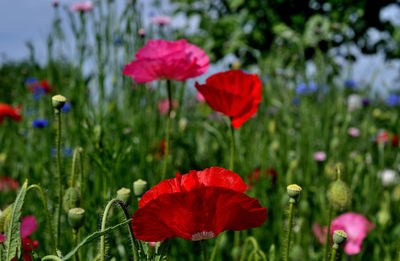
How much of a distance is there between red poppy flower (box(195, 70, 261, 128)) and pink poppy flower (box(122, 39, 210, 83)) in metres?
0.12

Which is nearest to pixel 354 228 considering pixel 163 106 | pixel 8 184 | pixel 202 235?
pixel 202 235

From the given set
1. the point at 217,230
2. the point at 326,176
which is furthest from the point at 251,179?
the point at 217,230

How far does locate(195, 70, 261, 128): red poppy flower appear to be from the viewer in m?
0.65

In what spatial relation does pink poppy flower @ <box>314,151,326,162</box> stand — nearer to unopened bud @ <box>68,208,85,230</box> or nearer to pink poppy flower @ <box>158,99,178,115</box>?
pink poppy flower @ <box>158,99,178,115</box>

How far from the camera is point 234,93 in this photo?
0.66m

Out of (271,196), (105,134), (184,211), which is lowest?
(271,196)

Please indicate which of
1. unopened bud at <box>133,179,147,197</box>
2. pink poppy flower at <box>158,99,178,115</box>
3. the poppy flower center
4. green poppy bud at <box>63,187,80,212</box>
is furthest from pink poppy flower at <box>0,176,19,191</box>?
the poppy flower center

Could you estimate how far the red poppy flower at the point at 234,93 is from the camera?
0.65 meters

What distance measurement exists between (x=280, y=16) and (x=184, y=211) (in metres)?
4.90

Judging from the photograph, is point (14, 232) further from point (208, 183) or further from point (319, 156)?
point (319, 156)

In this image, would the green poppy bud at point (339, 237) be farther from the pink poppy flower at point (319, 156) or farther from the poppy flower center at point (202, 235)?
the pink poppy flower at point (319, 156)

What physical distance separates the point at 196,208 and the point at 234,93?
0.28 m

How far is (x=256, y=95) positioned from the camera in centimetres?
67

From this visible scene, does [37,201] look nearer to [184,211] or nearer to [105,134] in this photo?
[105,134]
